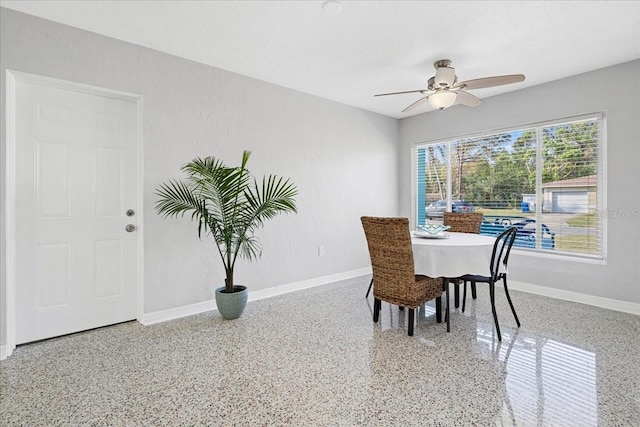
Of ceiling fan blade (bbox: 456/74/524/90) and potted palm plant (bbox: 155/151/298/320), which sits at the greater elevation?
ceiling fan blade (bbox: 456/74/524/90)

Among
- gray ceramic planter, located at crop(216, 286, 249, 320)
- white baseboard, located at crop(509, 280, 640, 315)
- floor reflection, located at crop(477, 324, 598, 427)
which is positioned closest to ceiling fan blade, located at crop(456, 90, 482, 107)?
floor reflection, located at crop(477, 324, 598, 427)

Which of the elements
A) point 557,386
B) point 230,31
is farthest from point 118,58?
point 557,386

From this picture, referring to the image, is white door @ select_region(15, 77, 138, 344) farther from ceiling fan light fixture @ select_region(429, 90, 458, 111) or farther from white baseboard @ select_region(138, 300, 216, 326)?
ceiling fan light fixture @ select_region(429, 90, 458, 111)

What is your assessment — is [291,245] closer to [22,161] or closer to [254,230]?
[254,230]

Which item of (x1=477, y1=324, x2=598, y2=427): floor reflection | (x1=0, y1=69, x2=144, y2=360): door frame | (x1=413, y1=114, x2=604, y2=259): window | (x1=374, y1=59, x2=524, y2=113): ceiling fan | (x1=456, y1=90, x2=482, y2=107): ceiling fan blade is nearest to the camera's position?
(x1=477, y1=324, x2=598, y2=427): floor reflection

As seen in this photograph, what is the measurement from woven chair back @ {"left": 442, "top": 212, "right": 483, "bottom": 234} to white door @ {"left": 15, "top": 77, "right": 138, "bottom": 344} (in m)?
3.44

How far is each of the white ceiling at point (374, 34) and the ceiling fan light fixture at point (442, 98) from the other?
1.29 feet

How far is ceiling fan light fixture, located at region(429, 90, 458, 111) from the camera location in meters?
3.00

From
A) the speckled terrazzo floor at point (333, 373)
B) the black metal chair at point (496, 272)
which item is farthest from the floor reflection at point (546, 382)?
the black metal chair at point (496, 272)

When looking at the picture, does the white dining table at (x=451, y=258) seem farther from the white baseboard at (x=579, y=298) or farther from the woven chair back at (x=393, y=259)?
the white baseboard at (x=579, y=298)

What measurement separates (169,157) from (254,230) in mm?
1173

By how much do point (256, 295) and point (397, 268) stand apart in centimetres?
180

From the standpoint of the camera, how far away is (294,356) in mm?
2340

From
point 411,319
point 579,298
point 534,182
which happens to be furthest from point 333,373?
point 534,182
